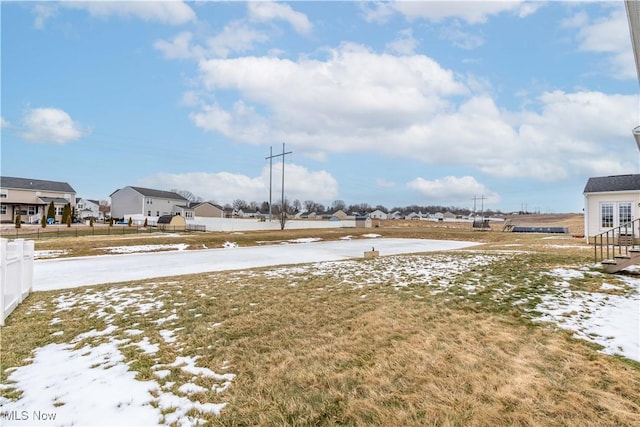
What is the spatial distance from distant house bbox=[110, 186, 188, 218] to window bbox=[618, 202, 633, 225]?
202 feet

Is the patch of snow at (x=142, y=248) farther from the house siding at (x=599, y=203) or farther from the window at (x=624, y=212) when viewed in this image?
the window at (x=624, y=212)

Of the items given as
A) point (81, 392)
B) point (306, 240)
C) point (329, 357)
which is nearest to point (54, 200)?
point (306, 240)

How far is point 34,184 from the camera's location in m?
51.4

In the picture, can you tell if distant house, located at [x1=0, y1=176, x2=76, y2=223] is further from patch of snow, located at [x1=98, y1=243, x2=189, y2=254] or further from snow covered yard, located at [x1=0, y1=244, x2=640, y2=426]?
snow covered yard, located at [x1=0, y1=244, x2=640, y2=426]

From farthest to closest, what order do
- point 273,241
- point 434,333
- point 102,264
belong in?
1. point 273,241
2. point 102,264
3. point 434,333

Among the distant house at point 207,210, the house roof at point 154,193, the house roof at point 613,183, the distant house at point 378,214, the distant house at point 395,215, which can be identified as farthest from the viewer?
the distant house at point 395,215

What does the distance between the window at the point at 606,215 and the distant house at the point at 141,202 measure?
6088 cm

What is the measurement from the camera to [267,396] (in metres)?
3.39

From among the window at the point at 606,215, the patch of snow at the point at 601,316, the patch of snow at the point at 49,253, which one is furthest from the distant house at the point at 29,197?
the window at the point at 606,215

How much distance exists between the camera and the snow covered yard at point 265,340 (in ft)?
10.9

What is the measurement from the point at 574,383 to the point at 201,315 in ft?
18.7

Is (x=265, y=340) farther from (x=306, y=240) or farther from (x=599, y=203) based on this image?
(x=306, y=240)

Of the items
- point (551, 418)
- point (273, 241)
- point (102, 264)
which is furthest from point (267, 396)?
point (273, 241)

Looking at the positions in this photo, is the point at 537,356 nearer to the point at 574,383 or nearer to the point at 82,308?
the point at 574,383
